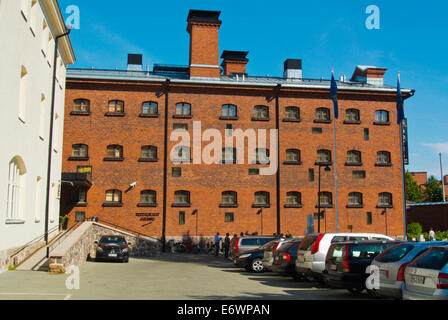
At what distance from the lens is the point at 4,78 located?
51.4 ft

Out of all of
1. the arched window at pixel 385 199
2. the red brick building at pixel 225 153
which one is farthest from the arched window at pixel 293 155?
the arched window at pixel 385 199

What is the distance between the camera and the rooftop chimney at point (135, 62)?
4181 centimetres

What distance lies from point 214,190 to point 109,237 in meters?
11.5

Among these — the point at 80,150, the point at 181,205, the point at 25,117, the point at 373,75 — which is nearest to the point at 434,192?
the point at 373,75

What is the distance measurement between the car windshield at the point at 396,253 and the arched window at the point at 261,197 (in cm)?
2639

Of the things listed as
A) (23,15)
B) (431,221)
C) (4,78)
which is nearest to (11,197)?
(4,78)

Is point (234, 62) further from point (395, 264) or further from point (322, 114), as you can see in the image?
point (395, 264)

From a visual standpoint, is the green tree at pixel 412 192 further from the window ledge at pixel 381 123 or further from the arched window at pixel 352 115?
the arched window at pixel 352 115

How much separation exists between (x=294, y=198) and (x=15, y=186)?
24.2 m

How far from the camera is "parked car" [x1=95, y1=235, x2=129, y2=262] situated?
25.7 meters

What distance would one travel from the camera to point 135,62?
138 feet

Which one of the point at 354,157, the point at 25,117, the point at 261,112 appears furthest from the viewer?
the point at 354,157

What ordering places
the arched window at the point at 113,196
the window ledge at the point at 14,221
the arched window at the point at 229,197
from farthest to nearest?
the arched window at the point at 229,197 < the arched window at the point at 113,196 < the window ledge at the point at 14,221

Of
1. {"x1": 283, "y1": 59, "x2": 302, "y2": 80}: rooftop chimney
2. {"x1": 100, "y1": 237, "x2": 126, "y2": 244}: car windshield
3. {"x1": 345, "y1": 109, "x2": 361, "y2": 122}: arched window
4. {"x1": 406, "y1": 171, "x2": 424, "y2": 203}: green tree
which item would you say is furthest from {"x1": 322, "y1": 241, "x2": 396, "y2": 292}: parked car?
{"x1": 406, "y1": 171, "x2": 424, "y2": 203}: green tree
